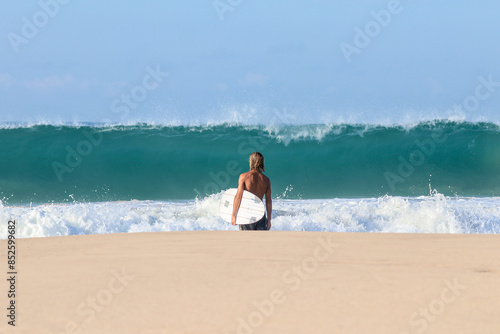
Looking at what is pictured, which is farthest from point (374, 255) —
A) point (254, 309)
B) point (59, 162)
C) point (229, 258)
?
point (59, 162)

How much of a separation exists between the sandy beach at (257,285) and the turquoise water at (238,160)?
9.11m

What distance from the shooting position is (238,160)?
1549 cm

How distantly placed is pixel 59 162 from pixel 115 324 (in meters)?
14.1

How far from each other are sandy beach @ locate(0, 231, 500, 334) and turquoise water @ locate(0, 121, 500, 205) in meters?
9.11

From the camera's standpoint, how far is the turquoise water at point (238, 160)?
13898mm

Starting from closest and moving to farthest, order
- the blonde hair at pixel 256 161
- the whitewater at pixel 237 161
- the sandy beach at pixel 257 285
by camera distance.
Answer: the sandy beach at pixel 257 285 → the blonde hair at pixel 256 161 → the whitewater at pixel 237 161

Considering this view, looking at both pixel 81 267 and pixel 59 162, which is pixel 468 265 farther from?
pixel 59 162

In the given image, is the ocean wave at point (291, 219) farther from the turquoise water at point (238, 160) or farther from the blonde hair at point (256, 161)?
the turquoise water at point (238, 160)

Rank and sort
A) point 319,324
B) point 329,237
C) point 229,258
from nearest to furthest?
point 319,324 → point 229,258 → point 329,237

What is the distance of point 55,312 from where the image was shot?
2549 millimetres

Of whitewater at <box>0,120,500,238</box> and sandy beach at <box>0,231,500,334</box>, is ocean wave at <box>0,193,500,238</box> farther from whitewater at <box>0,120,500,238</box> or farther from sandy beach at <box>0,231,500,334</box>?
sandy beach at <box>0,231,500,334</box>

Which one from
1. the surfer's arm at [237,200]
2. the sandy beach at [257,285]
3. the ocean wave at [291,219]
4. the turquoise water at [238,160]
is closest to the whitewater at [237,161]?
the turquoise water at [238,160]

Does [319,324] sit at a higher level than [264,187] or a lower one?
lower

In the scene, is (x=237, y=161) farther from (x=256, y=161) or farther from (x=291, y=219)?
(x=256, y=161)
